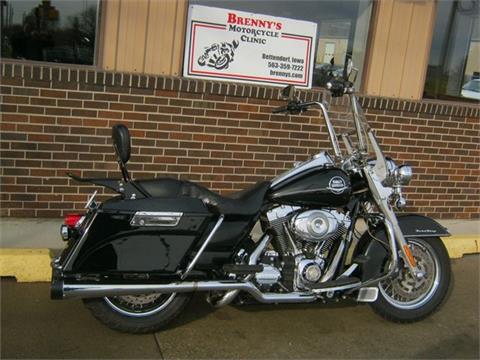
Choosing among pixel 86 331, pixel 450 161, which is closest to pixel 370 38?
pixel 450 161

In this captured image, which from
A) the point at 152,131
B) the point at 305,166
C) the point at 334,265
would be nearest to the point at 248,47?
the point at 152,131

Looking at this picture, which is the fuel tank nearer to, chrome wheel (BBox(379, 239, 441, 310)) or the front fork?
the front fork

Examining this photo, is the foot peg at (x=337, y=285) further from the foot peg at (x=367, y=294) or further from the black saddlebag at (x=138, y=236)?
the black saddlebag at (x=138, y=236)

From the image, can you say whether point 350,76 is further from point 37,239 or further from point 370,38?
point 37,239

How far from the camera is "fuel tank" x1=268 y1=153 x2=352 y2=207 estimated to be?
137 inches

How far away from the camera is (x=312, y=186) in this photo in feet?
11.5

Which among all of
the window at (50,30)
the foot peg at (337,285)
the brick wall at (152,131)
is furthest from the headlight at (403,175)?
the window at (50,30)

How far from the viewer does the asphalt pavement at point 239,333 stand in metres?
3.33

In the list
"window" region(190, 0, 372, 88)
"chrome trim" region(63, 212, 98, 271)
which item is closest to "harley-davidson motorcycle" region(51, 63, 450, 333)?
"chrome trim" region(63, 212, 98, 271)

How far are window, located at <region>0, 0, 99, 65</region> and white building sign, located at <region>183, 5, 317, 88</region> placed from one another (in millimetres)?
877

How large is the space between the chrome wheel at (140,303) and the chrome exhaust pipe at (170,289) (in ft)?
0.60

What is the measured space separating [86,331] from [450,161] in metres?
4.55

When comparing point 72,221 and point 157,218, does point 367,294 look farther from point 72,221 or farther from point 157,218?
point 72,221

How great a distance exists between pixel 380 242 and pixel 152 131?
2377mm
